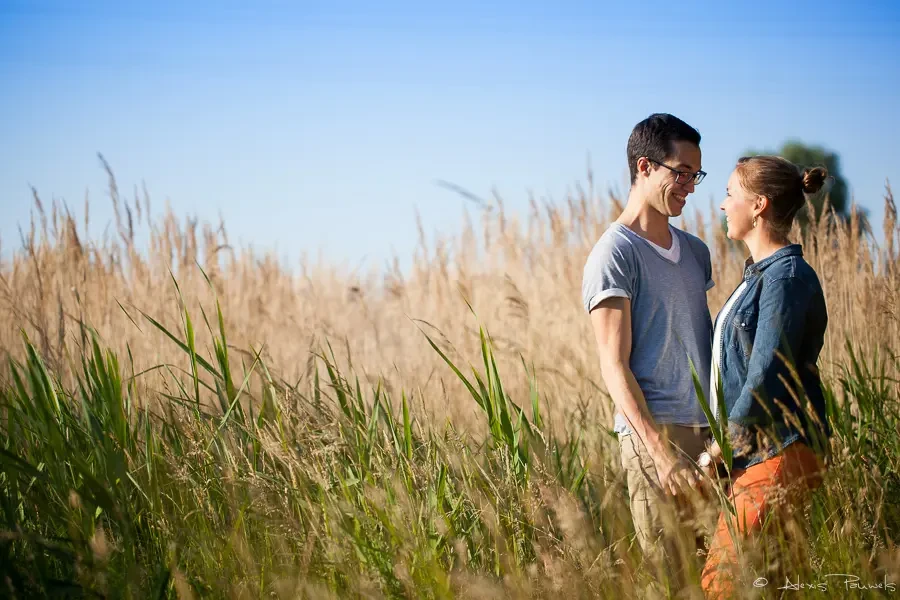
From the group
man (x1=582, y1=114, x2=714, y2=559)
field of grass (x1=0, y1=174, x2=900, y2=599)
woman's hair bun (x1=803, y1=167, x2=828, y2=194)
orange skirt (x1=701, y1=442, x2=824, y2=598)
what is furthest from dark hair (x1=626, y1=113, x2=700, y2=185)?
orange skirt (x1=701, y1=442, x2=824, y2=598)

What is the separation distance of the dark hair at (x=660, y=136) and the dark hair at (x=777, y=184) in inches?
7.3

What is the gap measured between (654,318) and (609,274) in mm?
199

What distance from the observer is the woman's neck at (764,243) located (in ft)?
6.31

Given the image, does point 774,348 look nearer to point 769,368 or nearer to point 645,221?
point 769,368

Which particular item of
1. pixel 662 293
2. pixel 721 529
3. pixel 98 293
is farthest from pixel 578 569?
pixel 98 293

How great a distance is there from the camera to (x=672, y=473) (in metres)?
1.80

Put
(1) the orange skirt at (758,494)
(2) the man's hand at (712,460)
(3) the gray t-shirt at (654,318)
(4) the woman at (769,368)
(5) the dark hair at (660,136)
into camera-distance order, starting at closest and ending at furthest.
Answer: (1) the orange skirt at (758,494)
(4) the woman at (769,368)
(2) the man's hand at (712,460)
(3) the gray t-shirt at (654,318)
(5) the dark hair at (660,136)

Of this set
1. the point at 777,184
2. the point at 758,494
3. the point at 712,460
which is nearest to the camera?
the point at 758,494

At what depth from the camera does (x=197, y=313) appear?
15.7ft

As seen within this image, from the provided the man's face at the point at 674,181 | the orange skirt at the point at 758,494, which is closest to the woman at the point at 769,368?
the orange skirt at the point at 758,494

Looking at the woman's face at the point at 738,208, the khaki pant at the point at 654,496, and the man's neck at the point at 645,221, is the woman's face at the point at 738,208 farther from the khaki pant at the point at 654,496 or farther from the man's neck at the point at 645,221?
the khaki pant at the point at 654,496

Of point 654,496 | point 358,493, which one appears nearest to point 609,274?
point 654,496

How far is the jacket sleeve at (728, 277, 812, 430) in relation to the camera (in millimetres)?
1738

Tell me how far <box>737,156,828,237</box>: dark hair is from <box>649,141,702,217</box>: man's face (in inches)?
5.4
